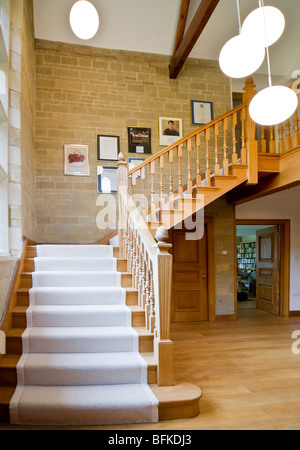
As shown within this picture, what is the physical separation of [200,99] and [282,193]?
8.13 ft

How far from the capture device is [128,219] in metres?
3.79

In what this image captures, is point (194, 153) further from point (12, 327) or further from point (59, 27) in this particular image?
point (12, 327)

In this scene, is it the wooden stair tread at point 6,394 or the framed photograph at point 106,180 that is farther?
the framed photograph at point 106,180

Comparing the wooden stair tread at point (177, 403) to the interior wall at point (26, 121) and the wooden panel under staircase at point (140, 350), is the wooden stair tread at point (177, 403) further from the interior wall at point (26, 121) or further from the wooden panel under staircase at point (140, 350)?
the interior wall at point (26, 121)

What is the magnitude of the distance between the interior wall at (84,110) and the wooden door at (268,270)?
3.04 metres

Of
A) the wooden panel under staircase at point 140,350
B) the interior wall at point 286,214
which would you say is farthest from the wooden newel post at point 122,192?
the interior wall at point 286,214

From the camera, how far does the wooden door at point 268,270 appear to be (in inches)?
270

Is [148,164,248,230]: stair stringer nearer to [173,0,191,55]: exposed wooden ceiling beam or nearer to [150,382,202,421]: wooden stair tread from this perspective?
[150,382,202,421]: wooden stair tread

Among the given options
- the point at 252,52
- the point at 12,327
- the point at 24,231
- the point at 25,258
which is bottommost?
the point at 12,327

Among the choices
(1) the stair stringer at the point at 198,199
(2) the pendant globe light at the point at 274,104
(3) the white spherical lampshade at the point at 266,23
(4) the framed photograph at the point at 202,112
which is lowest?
(1) the stair stringer at the point at 198,199

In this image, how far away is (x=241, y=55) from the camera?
2.12m

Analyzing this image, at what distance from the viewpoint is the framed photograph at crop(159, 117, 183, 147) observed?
243 inches

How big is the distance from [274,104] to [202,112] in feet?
14.9
